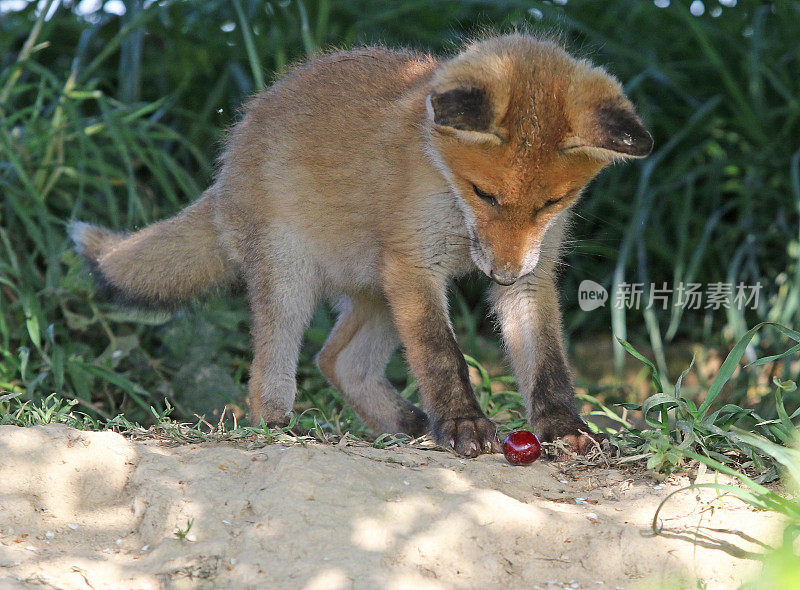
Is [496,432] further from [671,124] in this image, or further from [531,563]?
[671,124]

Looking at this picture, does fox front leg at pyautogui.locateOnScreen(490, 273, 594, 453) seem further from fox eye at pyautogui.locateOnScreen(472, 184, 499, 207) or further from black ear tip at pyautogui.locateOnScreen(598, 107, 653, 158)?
black ear tip at pyautogui.locateOnScreen(598, 107, 653, 158)

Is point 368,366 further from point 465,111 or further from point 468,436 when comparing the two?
point 465,111

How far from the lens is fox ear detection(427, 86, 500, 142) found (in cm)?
287

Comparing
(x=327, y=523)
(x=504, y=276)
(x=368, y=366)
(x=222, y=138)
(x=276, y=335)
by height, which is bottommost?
(x=368, y=366)

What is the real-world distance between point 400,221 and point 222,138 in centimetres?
148

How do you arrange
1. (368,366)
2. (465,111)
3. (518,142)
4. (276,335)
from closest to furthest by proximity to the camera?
(465,111)
(518,142)
(276,335)
(368,366)

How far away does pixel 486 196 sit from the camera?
124 inches

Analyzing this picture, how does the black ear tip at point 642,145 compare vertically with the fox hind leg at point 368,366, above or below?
above

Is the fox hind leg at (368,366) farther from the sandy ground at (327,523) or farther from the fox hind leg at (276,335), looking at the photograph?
the sandy ground at (327,523)

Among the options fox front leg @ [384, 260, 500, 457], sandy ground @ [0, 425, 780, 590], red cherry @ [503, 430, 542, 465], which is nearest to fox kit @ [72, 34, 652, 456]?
fox front leg @ [384, 260, 500, 457]

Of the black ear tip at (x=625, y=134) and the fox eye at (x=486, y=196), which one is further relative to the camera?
the fox eye at (x=486, y=196)

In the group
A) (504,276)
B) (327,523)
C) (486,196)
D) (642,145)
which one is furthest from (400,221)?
(327,523)

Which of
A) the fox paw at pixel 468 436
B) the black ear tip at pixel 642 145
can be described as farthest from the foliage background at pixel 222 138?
the black ear tip at pixel 642 145

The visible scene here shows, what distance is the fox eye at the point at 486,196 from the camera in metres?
3.12
